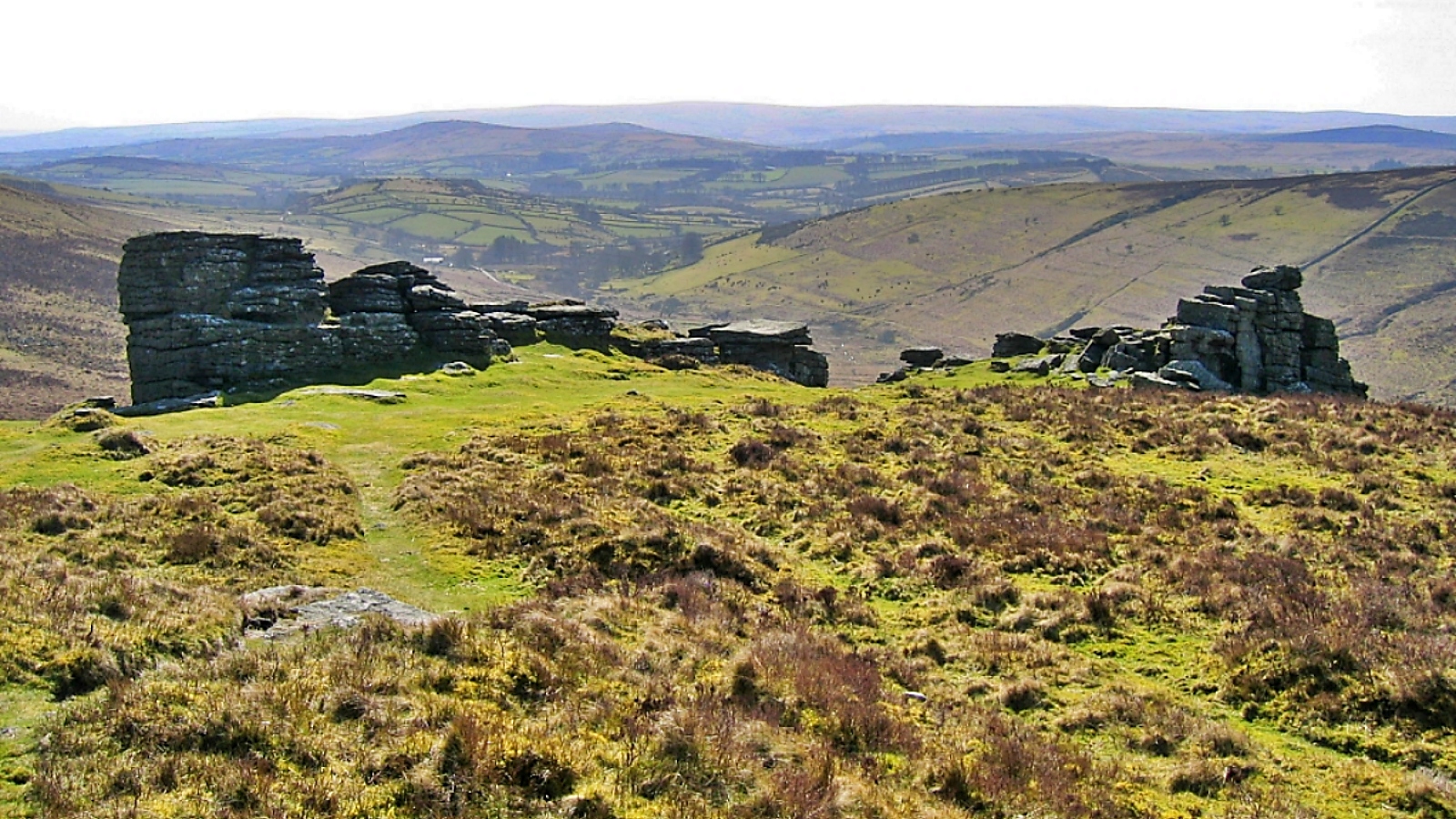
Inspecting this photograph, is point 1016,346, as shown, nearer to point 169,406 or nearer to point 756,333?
point 756,333

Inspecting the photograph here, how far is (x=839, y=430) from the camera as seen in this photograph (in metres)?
35.4

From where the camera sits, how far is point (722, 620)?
1675cm

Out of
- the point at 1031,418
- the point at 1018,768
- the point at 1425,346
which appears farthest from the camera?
the point at 1425,346

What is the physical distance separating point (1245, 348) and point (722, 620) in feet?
139

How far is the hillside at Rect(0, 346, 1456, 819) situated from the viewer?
32.5 ft

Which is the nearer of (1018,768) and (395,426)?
(1018,768)

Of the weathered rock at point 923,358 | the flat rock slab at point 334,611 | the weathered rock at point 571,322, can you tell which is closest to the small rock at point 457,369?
the weathered rock at point 571,322

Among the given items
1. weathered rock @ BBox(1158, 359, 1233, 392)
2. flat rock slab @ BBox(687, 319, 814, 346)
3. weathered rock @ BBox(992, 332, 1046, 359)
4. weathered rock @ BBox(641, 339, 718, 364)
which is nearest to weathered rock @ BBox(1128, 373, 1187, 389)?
weathered rock @ BBox(1158, 359, 1233, 392)

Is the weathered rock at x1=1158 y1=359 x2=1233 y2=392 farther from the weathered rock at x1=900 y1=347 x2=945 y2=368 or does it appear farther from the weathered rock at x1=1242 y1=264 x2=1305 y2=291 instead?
the weathered rock at x1=900 y1=347 x2=945 y2=368

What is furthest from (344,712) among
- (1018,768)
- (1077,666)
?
(1077,666)

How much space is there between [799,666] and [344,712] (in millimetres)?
6526

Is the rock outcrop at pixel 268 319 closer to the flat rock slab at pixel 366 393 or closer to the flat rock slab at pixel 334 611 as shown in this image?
the flat rock slab at pixel 366 393

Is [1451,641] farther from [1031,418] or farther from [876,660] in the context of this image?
[1031,418]

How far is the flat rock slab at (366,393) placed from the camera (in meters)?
37.4
